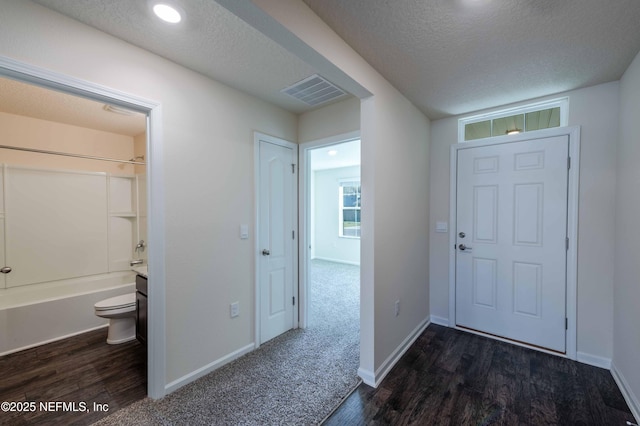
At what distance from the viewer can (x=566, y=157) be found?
91.3 inches

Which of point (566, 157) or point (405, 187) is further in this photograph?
point (405, 187)

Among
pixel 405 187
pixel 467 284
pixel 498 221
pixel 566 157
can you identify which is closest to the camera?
pixel 566 157

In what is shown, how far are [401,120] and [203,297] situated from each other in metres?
2.33

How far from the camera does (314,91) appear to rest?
7.82 feet

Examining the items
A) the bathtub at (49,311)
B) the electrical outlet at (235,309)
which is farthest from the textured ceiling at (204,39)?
the bathtub at (49,311)

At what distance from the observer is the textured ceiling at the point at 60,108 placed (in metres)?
2.33

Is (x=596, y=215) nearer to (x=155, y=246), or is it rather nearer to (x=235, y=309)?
(x=235, y=309)

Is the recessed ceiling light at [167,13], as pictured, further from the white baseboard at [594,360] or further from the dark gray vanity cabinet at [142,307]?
the white baseboard at [594,360]

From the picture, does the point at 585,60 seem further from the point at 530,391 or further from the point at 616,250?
the point at 530,391

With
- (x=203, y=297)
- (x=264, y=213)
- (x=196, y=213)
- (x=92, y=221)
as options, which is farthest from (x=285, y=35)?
(x=92, y=221)

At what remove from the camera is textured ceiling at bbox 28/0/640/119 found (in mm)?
1364

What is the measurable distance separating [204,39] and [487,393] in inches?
123

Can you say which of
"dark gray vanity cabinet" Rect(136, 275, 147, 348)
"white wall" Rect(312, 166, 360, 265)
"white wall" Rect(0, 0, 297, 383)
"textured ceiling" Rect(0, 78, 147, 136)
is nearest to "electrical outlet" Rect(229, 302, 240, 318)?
"white wall" Rect(0, 0, 297, 383)

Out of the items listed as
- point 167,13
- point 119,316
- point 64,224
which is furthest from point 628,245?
point 64,224
